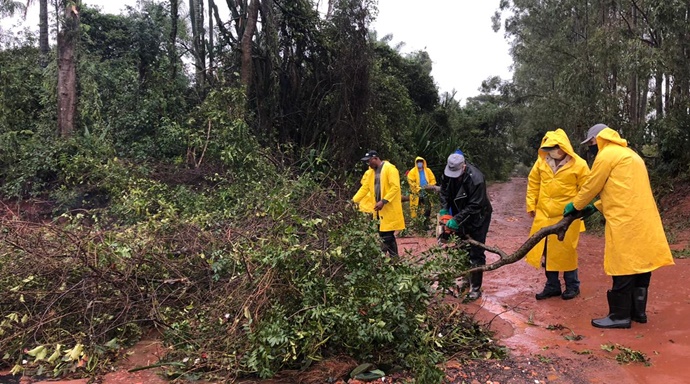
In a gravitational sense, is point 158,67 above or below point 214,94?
above

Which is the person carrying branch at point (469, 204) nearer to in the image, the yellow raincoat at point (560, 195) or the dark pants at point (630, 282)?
the yellow raincoat at point (560, 195)

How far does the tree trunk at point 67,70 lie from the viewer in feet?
30.1

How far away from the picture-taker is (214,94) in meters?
9.46

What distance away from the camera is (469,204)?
15.0 ft

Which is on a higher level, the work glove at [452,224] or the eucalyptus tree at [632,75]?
the eucalyptus tree at [632,75]

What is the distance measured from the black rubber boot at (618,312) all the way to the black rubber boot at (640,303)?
7 cm

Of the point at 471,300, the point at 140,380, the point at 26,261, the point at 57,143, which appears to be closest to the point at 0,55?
the point at 57,143

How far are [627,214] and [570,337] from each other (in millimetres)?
1042

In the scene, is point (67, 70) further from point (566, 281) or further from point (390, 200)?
point (566, 281)

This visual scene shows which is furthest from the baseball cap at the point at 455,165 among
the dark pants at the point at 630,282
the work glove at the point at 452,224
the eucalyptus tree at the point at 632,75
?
the eucalyptus tree at the point at 632,75

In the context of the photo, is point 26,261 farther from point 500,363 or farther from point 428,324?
point 500,363

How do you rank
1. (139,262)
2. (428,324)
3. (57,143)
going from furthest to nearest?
(57,143)
(139,262)
(428,324)

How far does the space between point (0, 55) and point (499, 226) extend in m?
13.1

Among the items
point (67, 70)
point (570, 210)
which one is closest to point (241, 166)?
point (67, 70)
